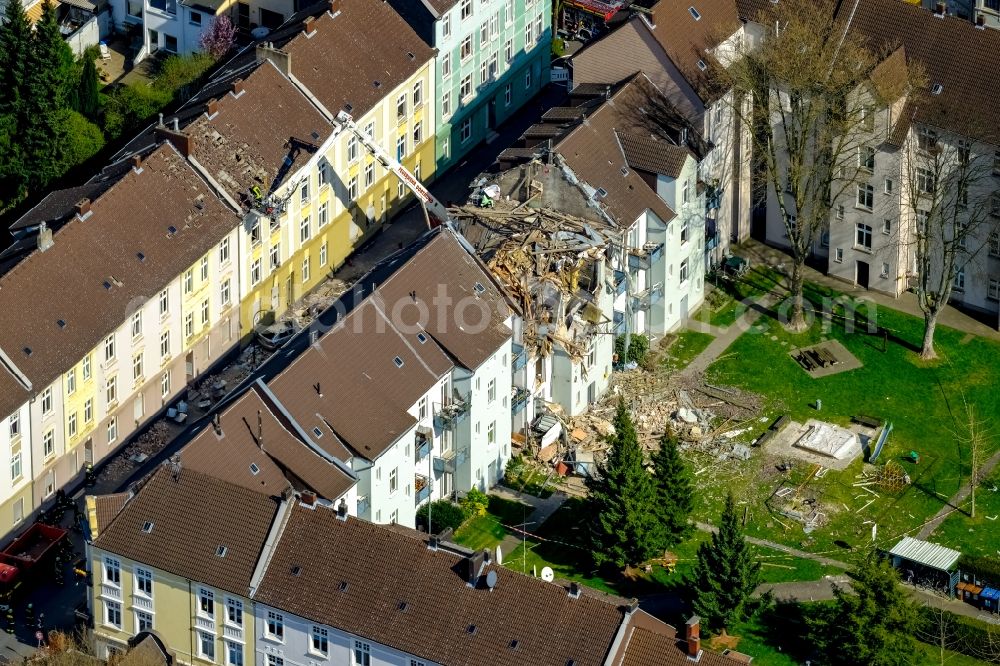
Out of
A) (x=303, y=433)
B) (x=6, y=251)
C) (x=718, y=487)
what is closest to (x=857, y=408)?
(x=718, y=487)

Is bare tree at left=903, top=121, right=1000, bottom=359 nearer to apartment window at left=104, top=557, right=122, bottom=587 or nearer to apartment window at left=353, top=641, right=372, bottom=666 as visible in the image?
apartment window at left=353, top=641, right=372, bottom=666

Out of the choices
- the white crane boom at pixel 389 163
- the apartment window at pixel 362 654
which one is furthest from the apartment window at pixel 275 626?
the white crane boom at pixel 389 163

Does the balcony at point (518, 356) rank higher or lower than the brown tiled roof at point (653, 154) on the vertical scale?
lower

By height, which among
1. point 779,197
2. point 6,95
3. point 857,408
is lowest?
point 857,408

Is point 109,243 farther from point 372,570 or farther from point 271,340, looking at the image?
point 372,570

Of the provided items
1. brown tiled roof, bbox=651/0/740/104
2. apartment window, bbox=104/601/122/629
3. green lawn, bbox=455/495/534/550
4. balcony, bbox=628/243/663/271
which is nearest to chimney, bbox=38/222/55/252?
apartment window, bbox=104/601/122/629

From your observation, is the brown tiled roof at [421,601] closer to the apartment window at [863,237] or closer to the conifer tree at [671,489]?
the conifer tree at [671,489]
